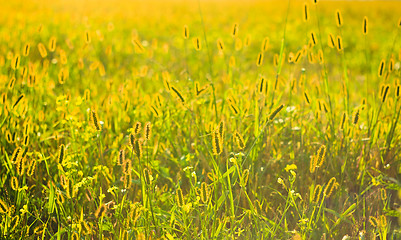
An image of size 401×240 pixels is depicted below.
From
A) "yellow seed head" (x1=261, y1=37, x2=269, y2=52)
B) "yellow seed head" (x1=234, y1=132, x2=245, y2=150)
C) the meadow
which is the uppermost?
"yellow seed head" (x1=261, y1=37, x2=269, y2=52)

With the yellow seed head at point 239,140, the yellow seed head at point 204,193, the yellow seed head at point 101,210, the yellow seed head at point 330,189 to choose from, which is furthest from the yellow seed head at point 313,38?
the yellow seed head at point 101,210

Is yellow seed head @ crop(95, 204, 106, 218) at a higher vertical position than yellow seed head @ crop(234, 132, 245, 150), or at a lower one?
lower

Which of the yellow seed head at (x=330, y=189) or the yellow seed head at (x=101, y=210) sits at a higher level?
the yellow seed head at (x=101, y=210)

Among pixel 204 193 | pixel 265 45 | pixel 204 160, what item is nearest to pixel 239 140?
pixel 204 193

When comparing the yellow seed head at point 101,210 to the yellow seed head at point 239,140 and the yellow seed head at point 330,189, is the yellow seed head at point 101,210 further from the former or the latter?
the yellow seed head at point 330,189

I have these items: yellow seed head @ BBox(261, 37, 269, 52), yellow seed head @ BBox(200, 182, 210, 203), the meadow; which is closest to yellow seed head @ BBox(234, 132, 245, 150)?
the meadow

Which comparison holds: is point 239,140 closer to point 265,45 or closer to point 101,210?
point 101,210

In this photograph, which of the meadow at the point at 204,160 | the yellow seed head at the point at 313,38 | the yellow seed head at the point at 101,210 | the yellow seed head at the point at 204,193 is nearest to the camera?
the yellow seed head at the point at 101,210

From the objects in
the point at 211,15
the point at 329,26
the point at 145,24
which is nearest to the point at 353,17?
the point at 329,26

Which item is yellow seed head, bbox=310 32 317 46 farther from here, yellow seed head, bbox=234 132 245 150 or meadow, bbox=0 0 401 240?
yellow seed head, bbox=234 132 245 150

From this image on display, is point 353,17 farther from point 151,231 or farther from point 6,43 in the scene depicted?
point 151,231

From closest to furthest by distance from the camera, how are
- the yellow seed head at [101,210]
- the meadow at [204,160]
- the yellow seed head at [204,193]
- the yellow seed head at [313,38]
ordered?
the yellow seed head at [101,210], the yellow seed head at [204,193], the meadow at [204,160], the yellow seed head at [313,38]

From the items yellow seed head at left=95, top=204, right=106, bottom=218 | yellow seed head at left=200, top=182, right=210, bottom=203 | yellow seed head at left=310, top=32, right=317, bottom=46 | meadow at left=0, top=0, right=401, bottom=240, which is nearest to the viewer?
yellow seed head at left=95, top=204, right=106, bottom=218

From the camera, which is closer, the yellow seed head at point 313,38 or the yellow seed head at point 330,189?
the yellow seed head at point 330,189
